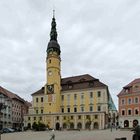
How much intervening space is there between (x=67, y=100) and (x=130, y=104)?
70.0ft

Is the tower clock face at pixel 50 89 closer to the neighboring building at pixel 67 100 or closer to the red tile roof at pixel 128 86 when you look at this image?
the neighboring building at pixel 67 100

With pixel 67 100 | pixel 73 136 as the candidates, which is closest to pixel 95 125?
pixel 67 100

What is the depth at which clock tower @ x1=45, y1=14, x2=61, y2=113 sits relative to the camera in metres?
91.8

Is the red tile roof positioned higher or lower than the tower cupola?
lower

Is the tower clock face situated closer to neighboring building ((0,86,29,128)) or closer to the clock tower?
the clock tower

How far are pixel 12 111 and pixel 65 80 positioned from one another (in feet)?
69.3

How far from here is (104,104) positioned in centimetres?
8556

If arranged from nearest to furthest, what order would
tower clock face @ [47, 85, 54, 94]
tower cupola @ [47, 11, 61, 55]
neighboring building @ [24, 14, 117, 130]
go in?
neighboring building @ [24, 14, 117, 130], tower clock face @ [47, 85, 54, 94], tower cupola @ [47, 11, 61, 55]

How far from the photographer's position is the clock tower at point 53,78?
91.8 meters

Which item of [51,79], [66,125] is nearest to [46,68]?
[51,79]

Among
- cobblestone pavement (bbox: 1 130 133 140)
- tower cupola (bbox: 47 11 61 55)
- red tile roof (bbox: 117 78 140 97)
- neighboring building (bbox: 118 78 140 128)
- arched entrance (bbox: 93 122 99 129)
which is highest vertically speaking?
tower cupola (bbox: 47 11 61 55)

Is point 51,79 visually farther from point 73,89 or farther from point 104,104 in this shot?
point 104,104

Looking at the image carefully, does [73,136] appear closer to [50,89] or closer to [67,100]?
[67,100]

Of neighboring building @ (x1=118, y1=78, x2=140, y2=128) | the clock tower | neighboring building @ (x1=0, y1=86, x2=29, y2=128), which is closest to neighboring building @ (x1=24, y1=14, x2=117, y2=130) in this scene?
the clock tower
